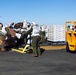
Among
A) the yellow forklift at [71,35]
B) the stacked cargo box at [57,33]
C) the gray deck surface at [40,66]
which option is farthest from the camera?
the stacked cargo box at [57,33]

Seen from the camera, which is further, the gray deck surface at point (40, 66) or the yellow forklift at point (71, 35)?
the yellow forklift at point (71, 35)

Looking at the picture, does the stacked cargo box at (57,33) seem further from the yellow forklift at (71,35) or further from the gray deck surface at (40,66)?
the gray deck surface at (40,66)

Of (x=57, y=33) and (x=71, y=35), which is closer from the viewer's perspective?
(x=71, y=35)

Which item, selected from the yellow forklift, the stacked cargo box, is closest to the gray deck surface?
the yellow forklift

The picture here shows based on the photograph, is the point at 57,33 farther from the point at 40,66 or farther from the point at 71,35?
the point at 40,66

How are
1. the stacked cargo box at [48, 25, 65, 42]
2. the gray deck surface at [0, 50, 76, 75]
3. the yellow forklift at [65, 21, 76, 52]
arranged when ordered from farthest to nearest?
1. the stacked cargo box at [48, 25, 65, 42]
2. the yellow forklift at [65, 21, 76, 52]
3. the gray deck surface at [0, 50, 76, 75]

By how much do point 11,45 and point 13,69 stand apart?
26.1ft

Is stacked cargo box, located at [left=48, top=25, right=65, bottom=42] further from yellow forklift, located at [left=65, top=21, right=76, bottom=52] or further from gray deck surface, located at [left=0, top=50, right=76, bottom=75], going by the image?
gray deck surface, located at [left=0, top=50, right=76, bottom=75]

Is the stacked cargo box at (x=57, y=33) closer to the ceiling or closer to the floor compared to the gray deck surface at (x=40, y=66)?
closer to the ceiling

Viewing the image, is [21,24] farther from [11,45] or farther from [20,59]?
[20,59]

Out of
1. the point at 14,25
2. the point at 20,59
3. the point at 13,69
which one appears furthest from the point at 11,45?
the point at 13,69

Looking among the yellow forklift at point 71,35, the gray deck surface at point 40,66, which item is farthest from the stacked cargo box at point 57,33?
the gray deck surface at point 40,66

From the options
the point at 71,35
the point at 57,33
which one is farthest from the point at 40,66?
the point at 57,33

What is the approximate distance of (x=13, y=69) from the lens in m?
11.5
